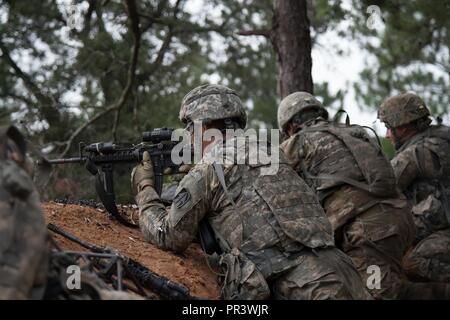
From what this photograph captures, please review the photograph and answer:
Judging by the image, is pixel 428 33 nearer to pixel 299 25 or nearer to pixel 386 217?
pixel 299 25

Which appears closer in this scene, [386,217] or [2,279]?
[2,279]

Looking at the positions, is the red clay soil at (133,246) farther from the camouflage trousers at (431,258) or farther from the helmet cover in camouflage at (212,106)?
the camouflage trousers at (431,258)

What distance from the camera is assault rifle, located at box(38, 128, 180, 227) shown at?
629 cm

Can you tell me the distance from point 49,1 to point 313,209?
8.73 meters

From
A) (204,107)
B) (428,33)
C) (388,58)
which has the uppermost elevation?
(388,58)

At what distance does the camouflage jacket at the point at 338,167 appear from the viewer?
639 centimetres

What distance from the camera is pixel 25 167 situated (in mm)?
3932

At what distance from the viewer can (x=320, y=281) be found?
4.88 meters

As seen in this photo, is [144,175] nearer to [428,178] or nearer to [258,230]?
[258,230]

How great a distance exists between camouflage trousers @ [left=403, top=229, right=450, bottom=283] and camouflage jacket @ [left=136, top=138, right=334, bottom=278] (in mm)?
2404

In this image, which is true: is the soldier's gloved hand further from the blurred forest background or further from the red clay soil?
the blurred forest background
